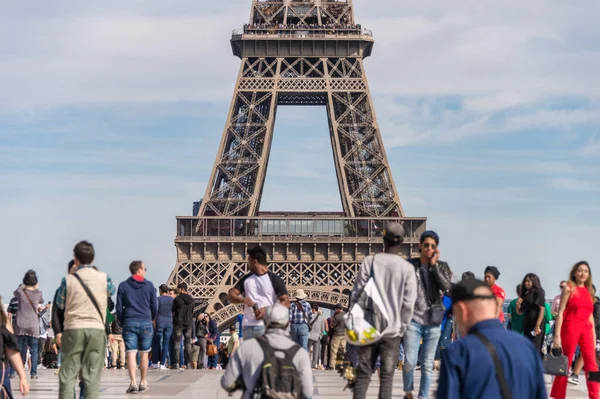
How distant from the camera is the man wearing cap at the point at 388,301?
12.2m

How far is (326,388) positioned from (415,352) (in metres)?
5.65

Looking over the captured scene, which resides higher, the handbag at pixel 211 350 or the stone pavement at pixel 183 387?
Answer: the handbag at pixel 211 350

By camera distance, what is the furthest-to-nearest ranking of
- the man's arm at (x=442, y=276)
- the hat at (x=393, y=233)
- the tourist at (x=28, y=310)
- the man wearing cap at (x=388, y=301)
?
the tourist at (x=28, y=310), the man's arm at (x=442, y=276), the hat at (x=393, y=233), the man wearing cap at (x=388, y=301)

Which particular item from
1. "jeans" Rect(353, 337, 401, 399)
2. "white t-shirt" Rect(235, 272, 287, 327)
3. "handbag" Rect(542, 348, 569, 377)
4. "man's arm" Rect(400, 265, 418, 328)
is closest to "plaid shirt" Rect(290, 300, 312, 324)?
"white t-shirt" Rect(235, 272, 287, 327)

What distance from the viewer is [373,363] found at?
490 inches

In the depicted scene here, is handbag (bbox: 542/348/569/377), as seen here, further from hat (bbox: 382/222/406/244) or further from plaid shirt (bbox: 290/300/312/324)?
plaid shirt (bbox: 290/300/312/324)

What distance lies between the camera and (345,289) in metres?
65.3

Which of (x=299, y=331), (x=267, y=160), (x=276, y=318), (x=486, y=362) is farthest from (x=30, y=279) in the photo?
(x=267, y=160)

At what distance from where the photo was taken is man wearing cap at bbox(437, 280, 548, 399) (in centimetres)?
637

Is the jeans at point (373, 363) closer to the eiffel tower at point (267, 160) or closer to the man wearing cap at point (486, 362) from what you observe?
the man wearing cap at point (486, 362)

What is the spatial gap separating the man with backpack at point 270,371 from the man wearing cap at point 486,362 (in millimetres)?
3057

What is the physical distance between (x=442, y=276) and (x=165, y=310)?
12362mm

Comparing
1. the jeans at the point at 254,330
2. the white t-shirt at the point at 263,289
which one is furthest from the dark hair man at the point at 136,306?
the white t-shirt at the point at 263,289

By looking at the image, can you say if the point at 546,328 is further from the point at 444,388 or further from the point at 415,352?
the point at 444,388
